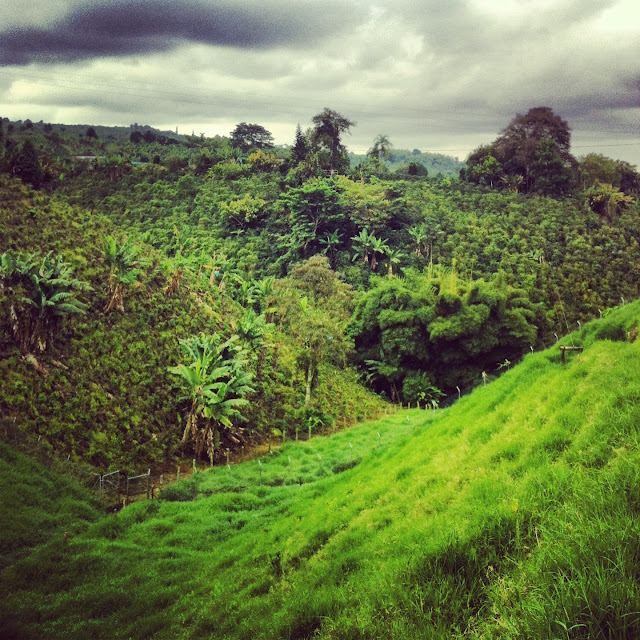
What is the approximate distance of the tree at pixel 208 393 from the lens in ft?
51.6

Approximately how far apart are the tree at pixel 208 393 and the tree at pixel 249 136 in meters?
61.8

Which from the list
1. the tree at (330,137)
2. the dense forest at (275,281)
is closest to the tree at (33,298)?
the dense forest at (275,281)

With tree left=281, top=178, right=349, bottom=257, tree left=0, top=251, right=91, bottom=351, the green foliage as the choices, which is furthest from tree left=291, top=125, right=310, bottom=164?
tree left=0, top=251, right=91, bottom=351

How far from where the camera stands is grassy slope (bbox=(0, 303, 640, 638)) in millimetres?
3076

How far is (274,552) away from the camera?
6.98 meters

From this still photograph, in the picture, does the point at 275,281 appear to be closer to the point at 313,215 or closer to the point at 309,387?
the point at 313,215

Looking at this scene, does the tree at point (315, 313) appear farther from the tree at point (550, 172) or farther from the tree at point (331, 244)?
the tree at point (550, 172)

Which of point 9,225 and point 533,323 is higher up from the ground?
point 9,225

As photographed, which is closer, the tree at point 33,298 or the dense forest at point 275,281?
the tree at point 33,298

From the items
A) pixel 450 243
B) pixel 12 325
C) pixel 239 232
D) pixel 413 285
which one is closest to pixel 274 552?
pixel 12 325

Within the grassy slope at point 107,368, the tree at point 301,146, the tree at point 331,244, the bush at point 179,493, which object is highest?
the tree at point 301,146

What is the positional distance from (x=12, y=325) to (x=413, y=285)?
24540mm

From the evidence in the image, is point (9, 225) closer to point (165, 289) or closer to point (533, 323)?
point (165, 289)

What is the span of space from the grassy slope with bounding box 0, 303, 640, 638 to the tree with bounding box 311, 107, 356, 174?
49.3 m
